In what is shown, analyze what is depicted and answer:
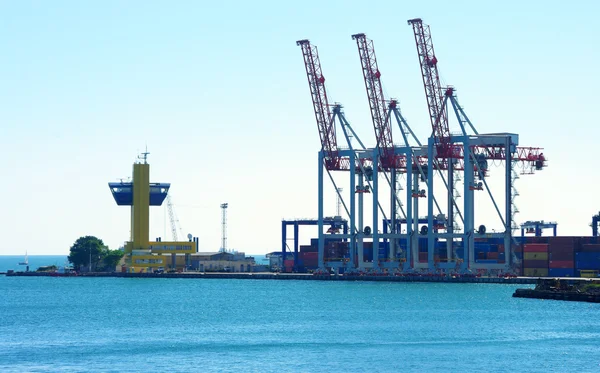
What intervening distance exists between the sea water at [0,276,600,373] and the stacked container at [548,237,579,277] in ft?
70.4

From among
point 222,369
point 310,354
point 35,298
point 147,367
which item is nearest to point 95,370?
point 147,367

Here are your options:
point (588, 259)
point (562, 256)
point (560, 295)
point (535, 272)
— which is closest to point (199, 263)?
point (535, 272)

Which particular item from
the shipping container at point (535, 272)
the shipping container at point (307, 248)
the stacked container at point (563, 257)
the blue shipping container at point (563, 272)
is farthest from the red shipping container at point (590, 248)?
the shipping container at point (307, 248)

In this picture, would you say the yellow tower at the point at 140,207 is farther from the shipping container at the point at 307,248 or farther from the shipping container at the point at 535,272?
the shipping container at the point at 535,272

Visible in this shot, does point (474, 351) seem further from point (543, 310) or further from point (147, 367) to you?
point (543, 310)

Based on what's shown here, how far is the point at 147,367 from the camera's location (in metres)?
59.3

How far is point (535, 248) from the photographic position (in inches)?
5797

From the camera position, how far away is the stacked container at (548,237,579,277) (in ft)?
469

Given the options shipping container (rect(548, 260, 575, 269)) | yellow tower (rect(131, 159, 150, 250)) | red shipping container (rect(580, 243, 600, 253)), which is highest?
yellow tower (rect(131, 159, 150, 250))

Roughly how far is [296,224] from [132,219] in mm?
28594

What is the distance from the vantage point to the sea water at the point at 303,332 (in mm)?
61031

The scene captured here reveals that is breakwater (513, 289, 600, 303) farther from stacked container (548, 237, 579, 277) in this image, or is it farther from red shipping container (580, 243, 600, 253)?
red shipping container (580, 243, 600, 253)

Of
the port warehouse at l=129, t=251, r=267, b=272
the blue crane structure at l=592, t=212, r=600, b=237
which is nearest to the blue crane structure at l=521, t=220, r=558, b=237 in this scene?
the blue crane structure at l=592, t=212, r=600, b=237

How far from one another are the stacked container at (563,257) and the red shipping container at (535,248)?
59.9 inches
